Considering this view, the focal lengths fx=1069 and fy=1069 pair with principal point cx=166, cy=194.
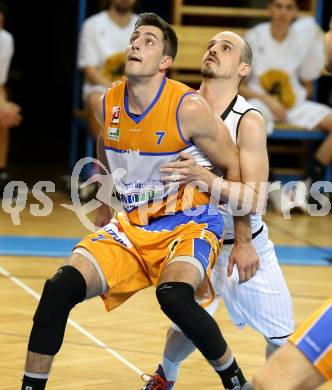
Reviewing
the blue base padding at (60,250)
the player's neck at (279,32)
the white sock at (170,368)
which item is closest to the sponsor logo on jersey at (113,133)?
the white sock at (170,368)

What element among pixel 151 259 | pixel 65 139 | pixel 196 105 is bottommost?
pixel 65 139

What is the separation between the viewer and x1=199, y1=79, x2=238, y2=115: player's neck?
4.58 m

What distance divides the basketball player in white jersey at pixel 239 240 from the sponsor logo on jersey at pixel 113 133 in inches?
11.0

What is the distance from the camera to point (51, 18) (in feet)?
48.5

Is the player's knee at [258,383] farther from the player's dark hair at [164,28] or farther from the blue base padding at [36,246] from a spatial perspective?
the blue base padding at [36,246]

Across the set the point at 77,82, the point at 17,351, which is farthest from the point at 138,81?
the point at 77,82

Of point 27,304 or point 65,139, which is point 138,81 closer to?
point 27,304

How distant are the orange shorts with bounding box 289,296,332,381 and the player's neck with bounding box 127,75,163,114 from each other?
1.73m

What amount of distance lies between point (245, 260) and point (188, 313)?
0.44m

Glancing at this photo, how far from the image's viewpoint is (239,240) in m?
4.38

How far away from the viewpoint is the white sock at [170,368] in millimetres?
4602

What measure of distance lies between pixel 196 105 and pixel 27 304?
2.18 m

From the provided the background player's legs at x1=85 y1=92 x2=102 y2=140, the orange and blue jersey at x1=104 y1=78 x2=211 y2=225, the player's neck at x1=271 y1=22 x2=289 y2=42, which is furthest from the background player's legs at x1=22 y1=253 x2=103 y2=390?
the player's neck at x1=271 y1=22 x2=289 y2=42

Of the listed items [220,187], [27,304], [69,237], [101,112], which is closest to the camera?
[220,187]
